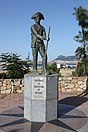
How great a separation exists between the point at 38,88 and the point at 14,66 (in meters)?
8.85

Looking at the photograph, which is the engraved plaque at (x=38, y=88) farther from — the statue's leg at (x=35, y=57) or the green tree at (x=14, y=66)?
the green tree at (x=14, y=66)

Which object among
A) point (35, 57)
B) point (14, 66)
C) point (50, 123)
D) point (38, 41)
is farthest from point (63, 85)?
point (50, 123)

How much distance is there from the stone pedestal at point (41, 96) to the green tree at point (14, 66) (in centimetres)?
841

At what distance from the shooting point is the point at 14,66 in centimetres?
1606

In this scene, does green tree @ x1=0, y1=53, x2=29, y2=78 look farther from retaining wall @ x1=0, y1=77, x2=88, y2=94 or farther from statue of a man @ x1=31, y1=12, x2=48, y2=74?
statue of a man @ x1=31, y1=12, x2=48, y2=74

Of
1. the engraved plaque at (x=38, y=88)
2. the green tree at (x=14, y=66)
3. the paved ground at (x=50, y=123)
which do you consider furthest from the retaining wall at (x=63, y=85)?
the engraved plaque at (x=38, y=88)

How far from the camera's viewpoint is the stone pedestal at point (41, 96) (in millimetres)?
7387

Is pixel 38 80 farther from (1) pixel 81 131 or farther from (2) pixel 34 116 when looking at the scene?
(1) pixel 81 131

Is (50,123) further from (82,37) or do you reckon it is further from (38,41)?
(82,37)

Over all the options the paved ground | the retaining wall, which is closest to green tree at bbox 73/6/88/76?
the retaining wall

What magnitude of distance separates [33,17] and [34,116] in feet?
9.94

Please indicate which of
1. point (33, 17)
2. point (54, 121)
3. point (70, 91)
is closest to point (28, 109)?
point (54, 121)

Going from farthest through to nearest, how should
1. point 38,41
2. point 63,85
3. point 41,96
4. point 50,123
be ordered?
point 63,85
point 38,41
point 41,96
point 50,123

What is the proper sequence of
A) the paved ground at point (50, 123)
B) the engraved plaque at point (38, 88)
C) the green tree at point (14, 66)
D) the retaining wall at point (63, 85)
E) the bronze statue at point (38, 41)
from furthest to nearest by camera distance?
the green tree at point (14, 66)
the retaining wall at point (63, 85)
the bronze statue at point (38, 41)
the engraved plaque at point (38, 88)
the paved ground at point (50, 123)
